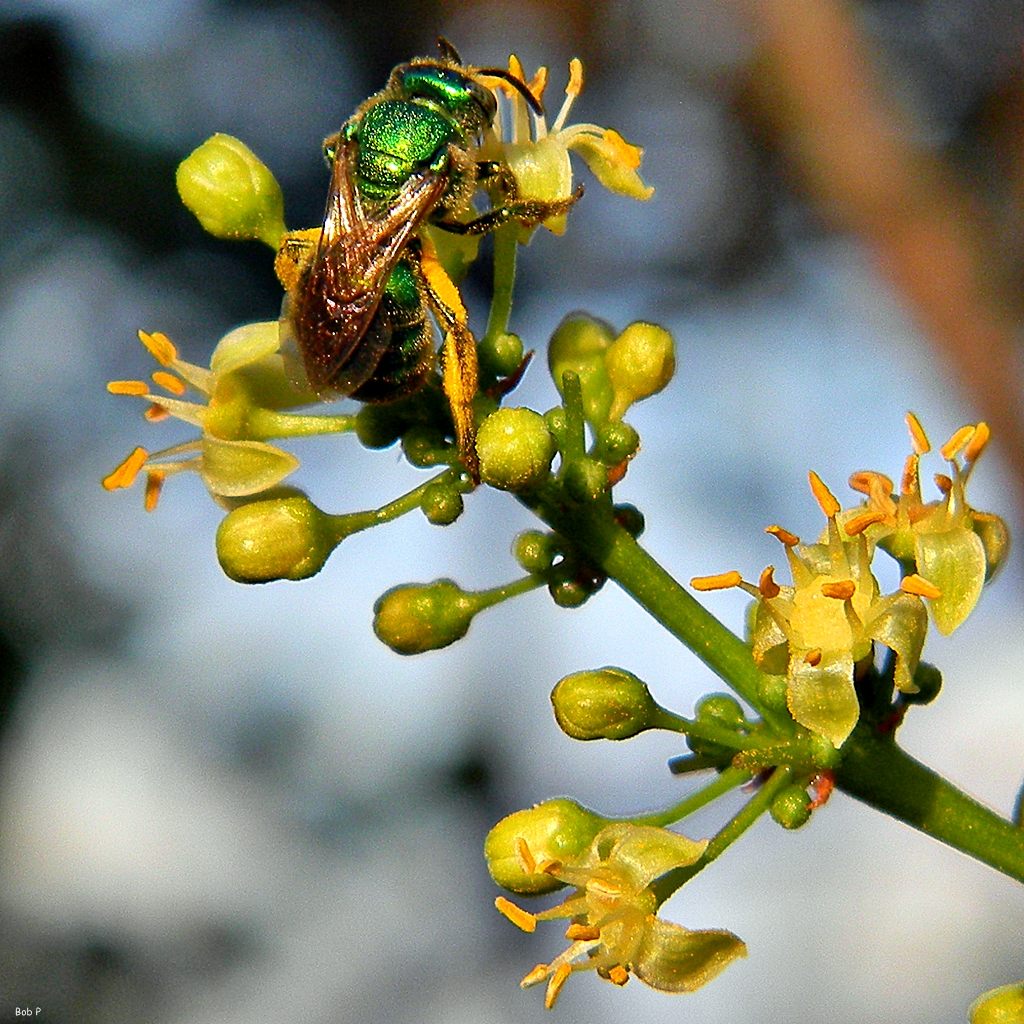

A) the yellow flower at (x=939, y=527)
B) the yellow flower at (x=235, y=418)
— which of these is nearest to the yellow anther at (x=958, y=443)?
the yellow flower at (x=939, y=527)

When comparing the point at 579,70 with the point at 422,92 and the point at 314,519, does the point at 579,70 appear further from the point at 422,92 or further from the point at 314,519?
the point at 314,519

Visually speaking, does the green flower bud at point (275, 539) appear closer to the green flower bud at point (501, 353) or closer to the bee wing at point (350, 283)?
the bee wing at point (350, 283)

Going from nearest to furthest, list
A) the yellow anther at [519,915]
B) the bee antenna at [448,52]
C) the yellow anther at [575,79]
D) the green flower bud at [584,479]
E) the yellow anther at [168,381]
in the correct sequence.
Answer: the green flower bud at [584,479]
the yellow anther at [519,915]
the yellow anther at [168,381]
the yellow anther at [575,79]
the bee antenna at [448,52]

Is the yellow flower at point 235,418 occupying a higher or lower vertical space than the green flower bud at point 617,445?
higher

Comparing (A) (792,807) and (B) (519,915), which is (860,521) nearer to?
(A) (792,807)

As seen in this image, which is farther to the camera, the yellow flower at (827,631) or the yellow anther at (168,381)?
the yellow anther at (168,381)

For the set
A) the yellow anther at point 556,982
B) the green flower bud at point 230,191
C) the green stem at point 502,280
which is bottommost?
the yellow anther at point 556,982

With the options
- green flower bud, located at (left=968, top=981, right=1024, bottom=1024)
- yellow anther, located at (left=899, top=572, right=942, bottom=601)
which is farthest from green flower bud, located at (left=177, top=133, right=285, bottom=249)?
green flower bud, located at (left=968, top=981, right=1024, bottom=1024)
